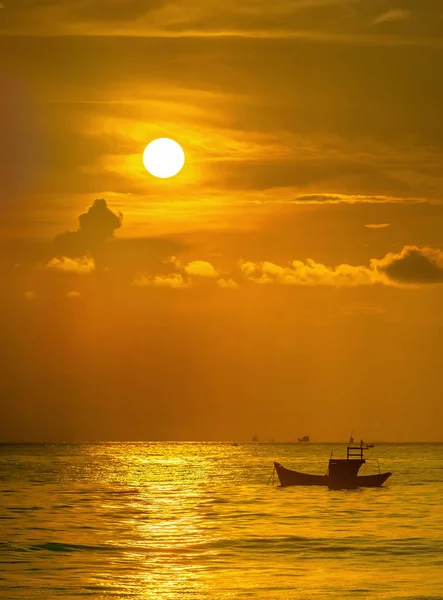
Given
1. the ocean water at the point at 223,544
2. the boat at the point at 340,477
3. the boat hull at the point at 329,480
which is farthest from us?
the boat hull at the point at 329,480

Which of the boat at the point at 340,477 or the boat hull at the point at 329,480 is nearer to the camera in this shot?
the boat at the point at 340,477

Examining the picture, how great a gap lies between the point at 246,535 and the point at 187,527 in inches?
351

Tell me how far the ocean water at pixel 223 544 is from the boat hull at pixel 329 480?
1754 millimetres

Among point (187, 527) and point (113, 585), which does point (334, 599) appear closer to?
point (113, 585)

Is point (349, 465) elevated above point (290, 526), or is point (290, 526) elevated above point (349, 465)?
point (349, 465)

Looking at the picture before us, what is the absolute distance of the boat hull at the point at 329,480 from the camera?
141000mm

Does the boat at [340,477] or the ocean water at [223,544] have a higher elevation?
the boat at [340,477]

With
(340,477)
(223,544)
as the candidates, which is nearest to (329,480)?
(340,477)

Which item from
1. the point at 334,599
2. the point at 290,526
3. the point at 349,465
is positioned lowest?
the point at 334,599

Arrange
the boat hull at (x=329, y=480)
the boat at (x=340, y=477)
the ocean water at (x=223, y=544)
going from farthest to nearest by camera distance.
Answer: the boat hull at (x=329, y=480) → the boat at (x=340, y=477) → the ocean water at (x=223, y=544)

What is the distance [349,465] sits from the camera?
461 feet

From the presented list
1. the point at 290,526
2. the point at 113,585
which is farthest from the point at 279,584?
the point at 290,526

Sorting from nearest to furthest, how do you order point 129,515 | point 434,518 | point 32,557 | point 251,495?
point 32,557 < point 434,518 < point 129,515 < point 251,495

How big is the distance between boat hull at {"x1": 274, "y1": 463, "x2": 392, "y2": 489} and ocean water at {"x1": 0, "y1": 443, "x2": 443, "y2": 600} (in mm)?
1754
